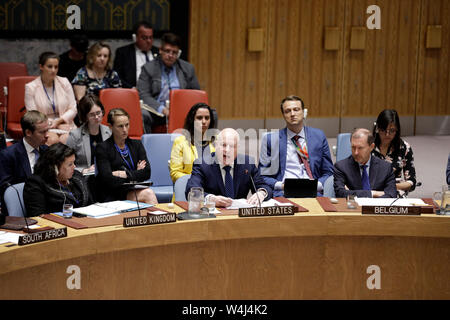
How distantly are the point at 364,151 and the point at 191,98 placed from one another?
2.17 metres

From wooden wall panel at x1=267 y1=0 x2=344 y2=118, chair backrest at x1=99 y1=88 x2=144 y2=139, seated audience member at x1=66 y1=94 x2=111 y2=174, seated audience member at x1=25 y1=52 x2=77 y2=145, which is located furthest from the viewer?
wooden wall panel at x1=267 y1=0 x2=344 y2=118

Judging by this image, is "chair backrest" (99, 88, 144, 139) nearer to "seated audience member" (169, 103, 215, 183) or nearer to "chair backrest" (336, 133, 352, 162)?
"seated audience member" (169, 103, 215, 183)

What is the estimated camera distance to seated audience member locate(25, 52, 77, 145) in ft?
18.0

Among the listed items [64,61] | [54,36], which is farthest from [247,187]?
[54,36]

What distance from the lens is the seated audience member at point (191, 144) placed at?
459 cm

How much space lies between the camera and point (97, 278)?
3.10m

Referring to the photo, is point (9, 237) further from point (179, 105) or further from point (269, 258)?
point (179, 105)

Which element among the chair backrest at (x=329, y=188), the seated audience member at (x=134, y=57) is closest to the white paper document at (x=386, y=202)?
the chair backrest at (x=329, y=188)

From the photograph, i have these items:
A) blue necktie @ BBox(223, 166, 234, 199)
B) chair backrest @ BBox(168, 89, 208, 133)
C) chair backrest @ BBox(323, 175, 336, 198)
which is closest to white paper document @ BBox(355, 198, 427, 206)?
chair backrest @ BBox(323, 175, 336, 198)

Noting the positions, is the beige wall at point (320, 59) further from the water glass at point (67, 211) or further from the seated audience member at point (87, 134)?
the water glass at point (67, 211)

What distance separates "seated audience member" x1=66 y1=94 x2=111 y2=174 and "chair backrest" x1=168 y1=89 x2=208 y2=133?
1.03 metres

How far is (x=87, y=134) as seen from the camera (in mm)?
4824

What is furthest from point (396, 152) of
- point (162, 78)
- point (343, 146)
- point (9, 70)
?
point (9, 70)
